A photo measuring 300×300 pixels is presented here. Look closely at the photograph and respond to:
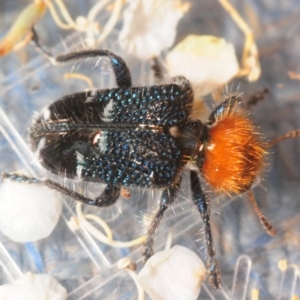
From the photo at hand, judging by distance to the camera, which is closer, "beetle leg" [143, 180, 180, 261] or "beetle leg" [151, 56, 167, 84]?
"beetle leg" [143, 180, 180, 261]

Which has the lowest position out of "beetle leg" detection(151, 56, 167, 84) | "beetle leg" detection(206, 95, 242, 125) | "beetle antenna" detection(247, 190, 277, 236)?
"beetle antenna" detection(247, 190, 277, 236)

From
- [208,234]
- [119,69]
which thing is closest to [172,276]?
[208,234]

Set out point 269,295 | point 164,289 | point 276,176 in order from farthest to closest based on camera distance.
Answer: point 276,176 → point 269,295 → point 164,289

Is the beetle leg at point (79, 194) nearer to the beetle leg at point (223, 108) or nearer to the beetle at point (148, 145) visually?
the beetle at point (148, 145)

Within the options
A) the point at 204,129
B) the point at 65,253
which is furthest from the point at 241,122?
the point at 65,253

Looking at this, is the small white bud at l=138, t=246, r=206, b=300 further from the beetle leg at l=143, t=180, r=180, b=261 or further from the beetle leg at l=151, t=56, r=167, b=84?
the beetle leg at l=151, t=56, r=167, b=84

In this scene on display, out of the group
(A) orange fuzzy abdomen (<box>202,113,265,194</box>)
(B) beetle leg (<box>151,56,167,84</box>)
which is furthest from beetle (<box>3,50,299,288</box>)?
(B) beetle leg (<box>151,56,167,84</box>)

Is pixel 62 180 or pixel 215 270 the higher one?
pixel 62 180

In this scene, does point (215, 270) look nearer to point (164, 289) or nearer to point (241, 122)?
point (164, 289)
